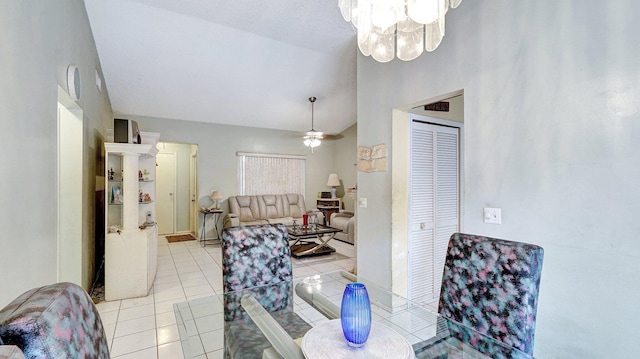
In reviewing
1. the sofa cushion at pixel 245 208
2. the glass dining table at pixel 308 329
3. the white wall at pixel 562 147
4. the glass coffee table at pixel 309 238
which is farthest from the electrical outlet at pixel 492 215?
the sofa cushion at pixel 245 208

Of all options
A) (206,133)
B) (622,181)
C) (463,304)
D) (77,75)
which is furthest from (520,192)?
(206,133)

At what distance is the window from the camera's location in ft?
21.6

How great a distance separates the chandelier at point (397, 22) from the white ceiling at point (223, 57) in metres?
1.75

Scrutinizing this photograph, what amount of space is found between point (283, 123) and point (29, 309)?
6.16 meters

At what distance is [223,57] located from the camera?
12.9ft

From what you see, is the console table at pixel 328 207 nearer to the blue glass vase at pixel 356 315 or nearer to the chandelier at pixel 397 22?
the chandelier at pixel 397 22

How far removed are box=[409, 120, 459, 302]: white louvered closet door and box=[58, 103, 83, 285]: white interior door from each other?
3225 mm

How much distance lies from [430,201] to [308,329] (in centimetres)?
202

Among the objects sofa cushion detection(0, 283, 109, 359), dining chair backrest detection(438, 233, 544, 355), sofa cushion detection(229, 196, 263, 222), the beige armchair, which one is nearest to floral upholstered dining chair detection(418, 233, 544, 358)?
dining chair backrest detection(438, 233, 544, 355)

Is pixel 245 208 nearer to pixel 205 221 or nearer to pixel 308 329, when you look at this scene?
pixel 205 221

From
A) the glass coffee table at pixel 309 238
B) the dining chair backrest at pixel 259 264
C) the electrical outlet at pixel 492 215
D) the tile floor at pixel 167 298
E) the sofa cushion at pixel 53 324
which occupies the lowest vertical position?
the tile floor at pixel 167 298

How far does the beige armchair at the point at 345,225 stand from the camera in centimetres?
576

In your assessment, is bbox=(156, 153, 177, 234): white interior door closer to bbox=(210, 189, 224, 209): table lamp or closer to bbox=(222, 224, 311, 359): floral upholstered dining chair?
bbox=(210, 189, 224, 209): table lamp

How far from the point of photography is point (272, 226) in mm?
1981
